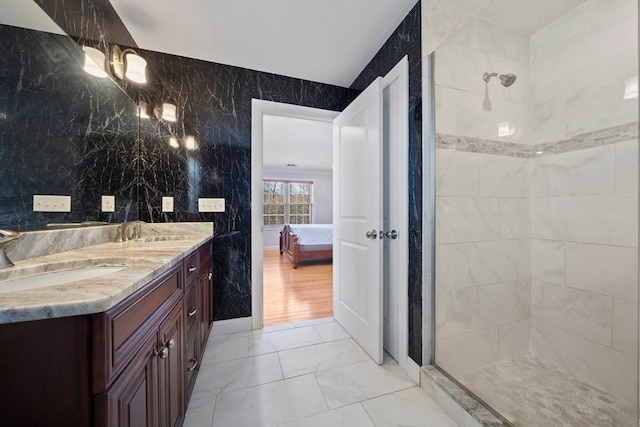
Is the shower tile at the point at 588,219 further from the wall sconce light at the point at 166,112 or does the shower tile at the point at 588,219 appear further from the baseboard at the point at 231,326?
the wall sconce light at the point at 166,112

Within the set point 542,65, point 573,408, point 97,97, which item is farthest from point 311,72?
point 573,408

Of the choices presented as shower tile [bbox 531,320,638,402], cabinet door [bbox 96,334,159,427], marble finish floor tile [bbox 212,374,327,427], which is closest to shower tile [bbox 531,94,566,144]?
shower tile [bbox 531,320,638,402]

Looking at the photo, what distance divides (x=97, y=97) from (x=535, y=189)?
9.75 feet

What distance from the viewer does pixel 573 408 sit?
1275mm

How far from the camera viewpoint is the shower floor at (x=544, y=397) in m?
1.20

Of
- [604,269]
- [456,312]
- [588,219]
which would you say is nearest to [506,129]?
[588,219]

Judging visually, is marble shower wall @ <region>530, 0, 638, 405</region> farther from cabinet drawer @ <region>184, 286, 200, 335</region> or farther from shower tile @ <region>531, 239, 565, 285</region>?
cabinet drawer @ <region>184, 286, 200, 335</region>

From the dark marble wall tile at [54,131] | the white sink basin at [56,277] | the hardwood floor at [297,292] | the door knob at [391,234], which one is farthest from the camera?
the hardwood floor at [297,292]

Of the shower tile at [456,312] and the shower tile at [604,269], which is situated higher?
the shower tile at [604,269]

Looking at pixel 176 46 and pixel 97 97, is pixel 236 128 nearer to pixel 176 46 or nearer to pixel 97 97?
pixel 176 46

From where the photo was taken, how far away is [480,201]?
1.56 metres

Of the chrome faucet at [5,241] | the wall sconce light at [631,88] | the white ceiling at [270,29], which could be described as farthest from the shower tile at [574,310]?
the chrome faucet at [5,241]

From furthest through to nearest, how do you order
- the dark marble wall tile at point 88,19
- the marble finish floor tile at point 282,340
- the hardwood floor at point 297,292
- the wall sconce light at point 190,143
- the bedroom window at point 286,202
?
the bedroom window at point 286,202 < the hardwood floor at point 297,292 < the wall sconce light at point 190,143 < the marble finish floor tile at point 282,340 < the dark marble wall tile at point 88,19

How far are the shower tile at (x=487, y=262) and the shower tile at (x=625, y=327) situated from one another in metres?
0.47
